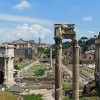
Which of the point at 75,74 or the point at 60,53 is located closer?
the point at 60,53

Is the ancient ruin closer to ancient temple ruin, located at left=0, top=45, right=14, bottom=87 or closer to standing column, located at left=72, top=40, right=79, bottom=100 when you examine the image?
standing column, located at left=72, top=40, right=79, bottom=100

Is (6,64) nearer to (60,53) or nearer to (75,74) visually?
(75,74)

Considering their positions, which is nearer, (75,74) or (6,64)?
(75,74)

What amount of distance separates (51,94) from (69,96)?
7.14 m

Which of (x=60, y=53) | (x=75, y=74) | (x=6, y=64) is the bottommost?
(x=75, y=74)

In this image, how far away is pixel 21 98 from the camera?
46375 mm

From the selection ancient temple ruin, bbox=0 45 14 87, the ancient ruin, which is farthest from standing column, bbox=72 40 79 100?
ancient temple ruin, bbox=0 45 14 87

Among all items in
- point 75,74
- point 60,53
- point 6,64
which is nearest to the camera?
point 60,53

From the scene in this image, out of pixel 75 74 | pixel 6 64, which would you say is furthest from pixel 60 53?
pixel 6 64

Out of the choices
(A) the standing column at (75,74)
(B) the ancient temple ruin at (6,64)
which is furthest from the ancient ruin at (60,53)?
(B) the ancient temple ruin at (6,64)

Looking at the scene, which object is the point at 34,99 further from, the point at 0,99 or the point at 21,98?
the point at 0,99

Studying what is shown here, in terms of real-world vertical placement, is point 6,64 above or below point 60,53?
below

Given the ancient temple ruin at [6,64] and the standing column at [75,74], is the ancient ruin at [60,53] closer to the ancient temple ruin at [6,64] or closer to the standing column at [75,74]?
the standing column at [75,74]

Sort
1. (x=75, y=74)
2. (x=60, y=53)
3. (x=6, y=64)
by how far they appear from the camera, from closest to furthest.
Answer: (x=60, y=53) < (x=75, y=74) < (x=6, y=64)
